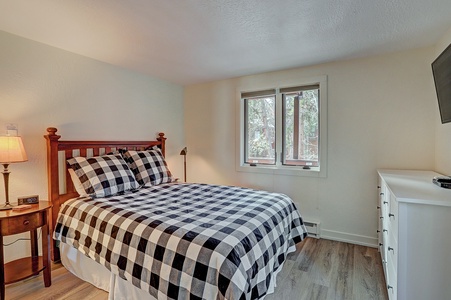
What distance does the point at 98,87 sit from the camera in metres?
2.81

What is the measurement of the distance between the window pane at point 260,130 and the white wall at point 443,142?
1.77 metres

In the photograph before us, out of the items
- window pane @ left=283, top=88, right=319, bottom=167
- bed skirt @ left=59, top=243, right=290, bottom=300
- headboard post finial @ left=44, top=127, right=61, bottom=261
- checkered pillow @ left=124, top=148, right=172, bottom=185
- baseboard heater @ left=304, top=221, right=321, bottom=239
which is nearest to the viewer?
bed skirt @ left=59, top=243, right=290, bottom=300

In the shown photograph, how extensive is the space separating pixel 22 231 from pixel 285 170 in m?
2.83

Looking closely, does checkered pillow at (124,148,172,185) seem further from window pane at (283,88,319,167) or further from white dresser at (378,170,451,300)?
white dresser at (378,170,451,300)

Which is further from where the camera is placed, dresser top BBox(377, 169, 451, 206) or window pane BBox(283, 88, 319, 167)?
window pane BBox(283, 88, 319, 167)

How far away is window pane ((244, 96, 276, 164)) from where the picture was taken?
3.37 metres

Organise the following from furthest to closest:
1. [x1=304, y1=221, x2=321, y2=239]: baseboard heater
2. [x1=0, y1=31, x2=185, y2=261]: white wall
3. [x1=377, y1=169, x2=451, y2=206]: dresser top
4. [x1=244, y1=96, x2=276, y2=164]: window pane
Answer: [x1=244, y1=96, x2=276, y2=164]: window pane
[x1=304, y1=221, x2=321, y2=239]: baseboard heater
[x1=0, y1=31, x2=185, y2=261]: white wall
[x1=377, y1=169, x2=451, y2=206]: dresser top

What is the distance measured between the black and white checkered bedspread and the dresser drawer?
0.24m

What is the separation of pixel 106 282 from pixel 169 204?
801 mm

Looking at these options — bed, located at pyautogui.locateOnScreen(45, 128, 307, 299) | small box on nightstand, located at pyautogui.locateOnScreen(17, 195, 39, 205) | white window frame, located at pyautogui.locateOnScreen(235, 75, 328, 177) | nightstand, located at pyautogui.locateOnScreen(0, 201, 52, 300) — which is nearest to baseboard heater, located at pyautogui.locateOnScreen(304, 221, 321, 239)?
white window frame, located at pyautogui.locateOnScreen(235, 75, 328, 177)

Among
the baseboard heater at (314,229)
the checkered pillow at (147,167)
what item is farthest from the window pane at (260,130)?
the checkered pillow at (147,167)

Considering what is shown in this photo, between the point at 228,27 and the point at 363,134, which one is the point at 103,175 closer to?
the point at 228,27

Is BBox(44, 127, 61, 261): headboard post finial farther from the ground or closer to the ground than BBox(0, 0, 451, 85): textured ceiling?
closer to the ground

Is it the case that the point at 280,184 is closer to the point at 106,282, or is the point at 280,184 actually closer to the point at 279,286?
the point at 279,286
